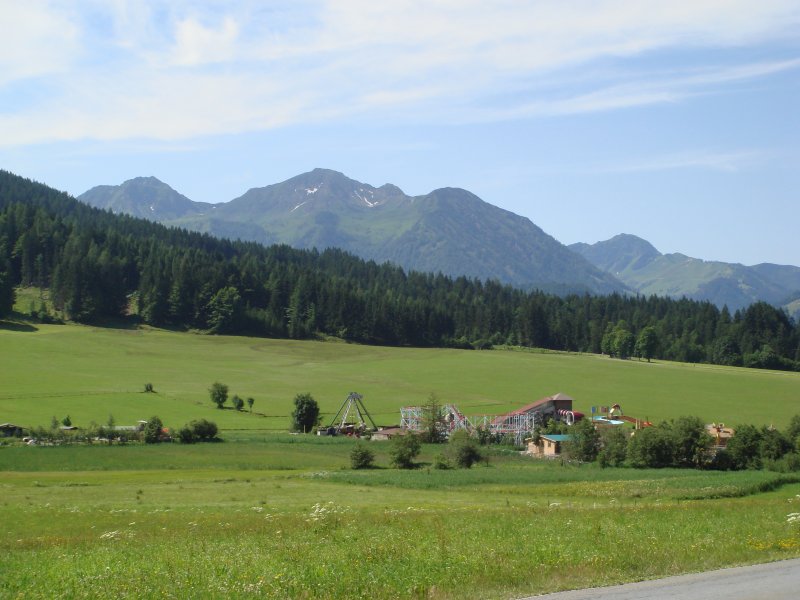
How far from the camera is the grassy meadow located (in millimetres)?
20078

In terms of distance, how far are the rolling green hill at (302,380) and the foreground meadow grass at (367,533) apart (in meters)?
40.7

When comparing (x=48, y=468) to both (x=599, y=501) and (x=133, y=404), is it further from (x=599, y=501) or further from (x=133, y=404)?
(x=599, y=501)

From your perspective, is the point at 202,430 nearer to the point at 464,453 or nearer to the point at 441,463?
the point at 441,463

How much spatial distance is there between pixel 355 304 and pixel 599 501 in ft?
504

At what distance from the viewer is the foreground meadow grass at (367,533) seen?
1925cm

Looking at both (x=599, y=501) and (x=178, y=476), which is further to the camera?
(x=178, y=476)

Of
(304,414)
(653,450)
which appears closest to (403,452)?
(653,450)

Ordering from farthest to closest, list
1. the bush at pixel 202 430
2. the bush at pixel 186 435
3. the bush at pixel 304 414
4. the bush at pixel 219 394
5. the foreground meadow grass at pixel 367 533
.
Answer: the bush at pixel 219 394, the bush at pixel 304 414, the bush at pixel 202 430, the bush at pixel 186 435, the foreground meadow grass at pixel 367 533

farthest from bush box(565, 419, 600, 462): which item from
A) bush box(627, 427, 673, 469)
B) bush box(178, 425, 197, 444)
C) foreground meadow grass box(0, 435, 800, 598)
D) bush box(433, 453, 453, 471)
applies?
bush box(178, 425, 197, 444)

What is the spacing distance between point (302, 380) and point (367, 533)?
106 meters

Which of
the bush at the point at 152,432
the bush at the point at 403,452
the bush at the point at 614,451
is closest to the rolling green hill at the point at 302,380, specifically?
the bush at the point at 152,432

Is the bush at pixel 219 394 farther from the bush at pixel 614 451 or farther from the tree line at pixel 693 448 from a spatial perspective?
the tree line at pixel 693 448

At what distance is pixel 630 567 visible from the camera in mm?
20719

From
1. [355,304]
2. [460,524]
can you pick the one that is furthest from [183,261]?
[460,524]
